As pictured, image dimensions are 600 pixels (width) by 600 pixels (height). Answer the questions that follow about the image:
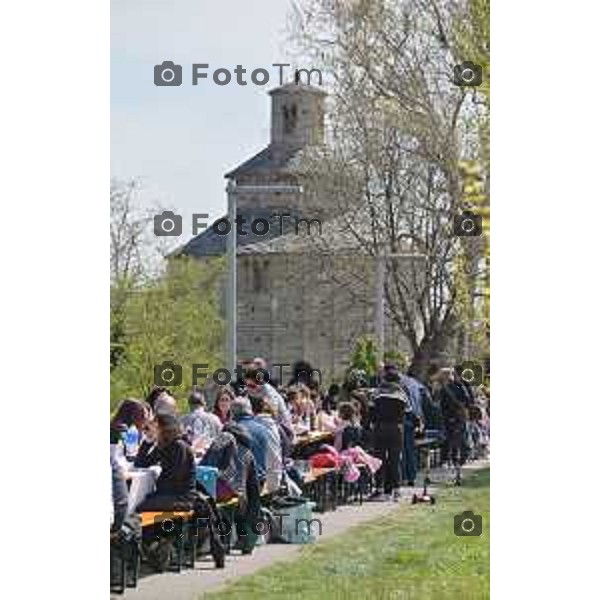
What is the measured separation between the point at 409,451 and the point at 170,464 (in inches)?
26.3

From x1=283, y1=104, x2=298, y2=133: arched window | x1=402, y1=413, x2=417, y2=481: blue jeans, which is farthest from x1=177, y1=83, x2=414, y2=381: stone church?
x1=402, y1=413, x2=417, y2=481: blue jeans

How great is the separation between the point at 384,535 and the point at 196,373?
0.67 meters

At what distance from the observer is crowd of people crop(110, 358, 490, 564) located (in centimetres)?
839

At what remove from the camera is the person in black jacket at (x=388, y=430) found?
8.52 m

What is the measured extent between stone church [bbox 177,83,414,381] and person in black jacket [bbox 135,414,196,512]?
0.28 metres

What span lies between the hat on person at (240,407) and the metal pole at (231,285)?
0.12m

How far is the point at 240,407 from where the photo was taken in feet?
28.0

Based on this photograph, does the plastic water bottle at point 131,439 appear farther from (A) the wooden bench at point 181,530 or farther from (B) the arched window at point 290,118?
(B) the arched window at point 290,118

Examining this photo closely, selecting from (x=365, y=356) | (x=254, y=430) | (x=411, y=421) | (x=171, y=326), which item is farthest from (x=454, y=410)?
(x=171, y=326)

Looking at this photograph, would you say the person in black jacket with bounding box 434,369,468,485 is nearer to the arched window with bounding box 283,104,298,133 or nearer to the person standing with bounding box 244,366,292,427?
the person standing with bounding box 244,366,292,427

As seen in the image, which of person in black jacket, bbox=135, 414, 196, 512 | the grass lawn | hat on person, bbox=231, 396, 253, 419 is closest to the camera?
the grass lawn
